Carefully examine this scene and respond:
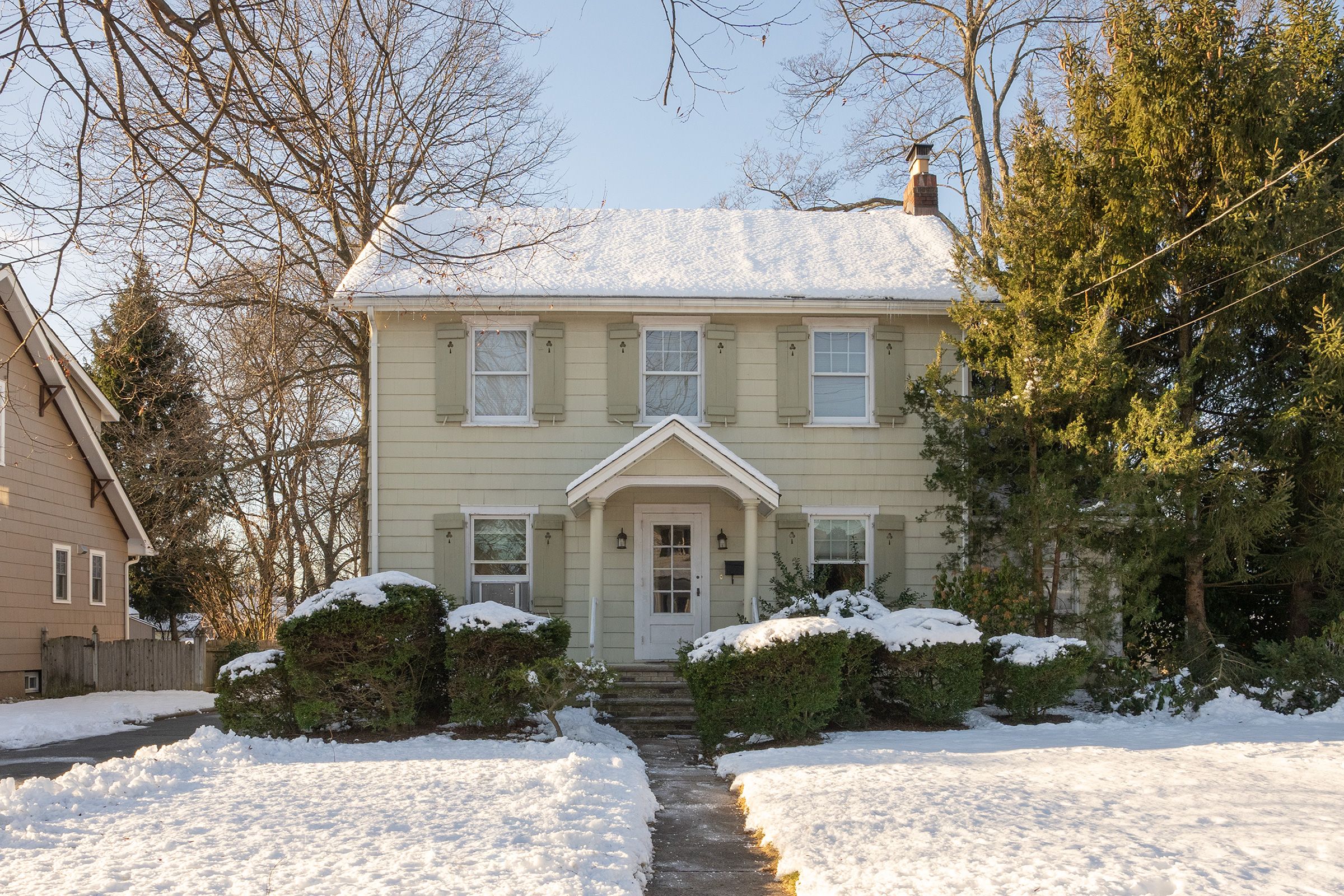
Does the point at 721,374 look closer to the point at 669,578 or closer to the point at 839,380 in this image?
the point at 839,380

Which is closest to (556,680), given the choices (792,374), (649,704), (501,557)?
(649,704)

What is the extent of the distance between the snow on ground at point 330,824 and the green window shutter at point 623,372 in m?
6.06

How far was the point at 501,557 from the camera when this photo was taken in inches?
594

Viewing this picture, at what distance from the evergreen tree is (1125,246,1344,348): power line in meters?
15.4

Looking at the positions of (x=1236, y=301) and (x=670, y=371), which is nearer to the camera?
(x=1236, y=301)

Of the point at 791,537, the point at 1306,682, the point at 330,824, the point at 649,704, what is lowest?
the point at 649,704

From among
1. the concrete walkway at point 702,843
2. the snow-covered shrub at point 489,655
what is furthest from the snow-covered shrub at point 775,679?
the snow-covered shrub at point 489,655

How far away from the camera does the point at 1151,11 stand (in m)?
13.5

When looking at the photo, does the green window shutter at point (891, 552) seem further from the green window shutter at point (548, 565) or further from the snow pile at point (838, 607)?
the green window shutter at point (548, 565)

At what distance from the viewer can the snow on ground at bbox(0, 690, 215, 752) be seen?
1328 centimetres

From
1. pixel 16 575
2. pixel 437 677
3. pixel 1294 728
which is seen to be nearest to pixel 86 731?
pixel 16 575

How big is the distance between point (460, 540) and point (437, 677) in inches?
130

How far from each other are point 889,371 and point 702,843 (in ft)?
30.4

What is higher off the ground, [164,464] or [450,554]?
[164,464]
